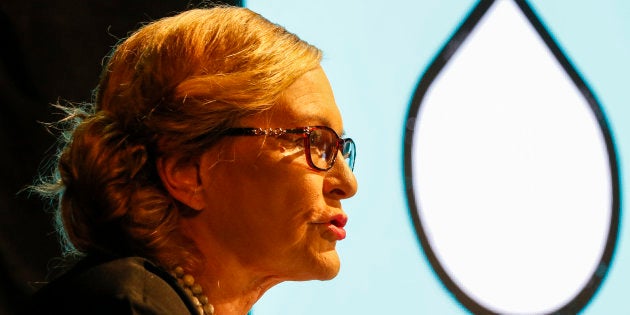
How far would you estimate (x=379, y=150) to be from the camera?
58.7 inches

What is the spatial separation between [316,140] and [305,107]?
47 mm

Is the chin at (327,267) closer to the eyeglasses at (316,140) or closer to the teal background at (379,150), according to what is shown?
the eyeglasses at (316,140)

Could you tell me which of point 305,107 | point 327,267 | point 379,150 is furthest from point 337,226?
point 379,150

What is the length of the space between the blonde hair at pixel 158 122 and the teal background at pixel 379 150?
0.37 m

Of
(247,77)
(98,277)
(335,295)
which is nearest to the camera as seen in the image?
(98,277)

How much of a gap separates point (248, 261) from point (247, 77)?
0.24m

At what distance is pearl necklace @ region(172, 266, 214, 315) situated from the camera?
3.48 ft

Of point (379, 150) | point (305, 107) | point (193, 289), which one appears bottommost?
point (193, 289)

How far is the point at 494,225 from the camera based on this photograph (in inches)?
60.3

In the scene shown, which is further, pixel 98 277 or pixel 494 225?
Result: pixel 494 225

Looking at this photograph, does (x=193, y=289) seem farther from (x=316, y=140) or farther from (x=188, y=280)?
(x=316, y=140)

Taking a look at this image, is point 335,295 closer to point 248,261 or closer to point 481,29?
point 248,261

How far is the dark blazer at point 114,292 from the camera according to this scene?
0.85m

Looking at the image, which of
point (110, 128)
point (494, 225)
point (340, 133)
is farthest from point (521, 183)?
point (110, 128)
